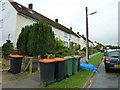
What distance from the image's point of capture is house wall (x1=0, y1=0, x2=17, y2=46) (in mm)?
15281

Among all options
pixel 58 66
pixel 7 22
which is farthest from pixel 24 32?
pixel 58 66

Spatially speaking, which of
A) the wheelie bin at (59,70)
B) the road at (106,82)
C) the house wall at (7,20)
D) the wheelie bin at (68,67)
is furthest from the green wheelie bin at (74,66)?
the house wall at (7,20)

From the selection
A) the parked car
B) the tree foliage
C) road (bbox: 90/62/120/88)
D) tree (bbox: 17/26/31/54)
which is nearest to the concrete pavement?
road (bbox: 90/62/120/88)

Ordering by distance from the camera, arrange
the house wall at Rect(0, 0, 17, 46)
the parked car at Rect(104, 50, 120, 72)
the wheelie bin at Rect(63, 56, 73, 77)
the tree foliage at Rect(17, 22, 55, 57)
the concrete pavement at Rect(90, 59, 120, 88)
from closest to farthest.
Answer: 1. the concrete pavement at Rect(90, 59, 120, 88)
2. the wheelie bin at Rect(63, 56, 73, 77)
3. the parked car at Rect(104, 50, 120, 72)
4. the tree foliage at Rect(17, 22, 55, 57)
5. the house wall at Rect(0, 0, 17, 46)

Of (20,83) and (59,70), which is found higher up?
(59,70)

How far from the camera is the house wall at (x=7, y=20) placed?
50.1 feet

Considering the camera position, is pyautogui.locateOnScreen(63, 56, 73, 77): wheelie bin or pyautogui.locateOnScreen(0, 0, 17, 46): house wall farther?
pyautogui.locateOnScreen(0, 0, 17, 46): house wall

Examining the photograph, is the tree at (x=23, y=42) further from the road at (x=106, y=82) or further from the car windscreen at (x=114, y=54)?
the car windscreen at (x=114, y=54)

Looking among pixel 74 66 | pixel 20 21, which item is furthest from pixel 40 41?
pixel 20 21

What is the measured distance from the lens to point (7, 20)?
16.4 m

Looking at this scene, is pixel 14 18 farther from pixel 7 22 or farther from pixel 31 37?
pixel 31 37

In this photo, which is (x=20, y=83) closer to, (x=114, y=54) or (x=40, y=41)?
(x=40, y=41)

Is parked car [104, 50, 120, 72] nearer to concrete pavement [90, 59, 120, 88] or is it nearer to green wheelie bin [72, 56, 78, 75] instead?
concrete pavement [90, 59, 120, 88]

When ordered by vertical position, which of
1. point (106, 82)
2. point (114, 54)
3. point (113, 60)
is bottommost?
point (106, 82)
